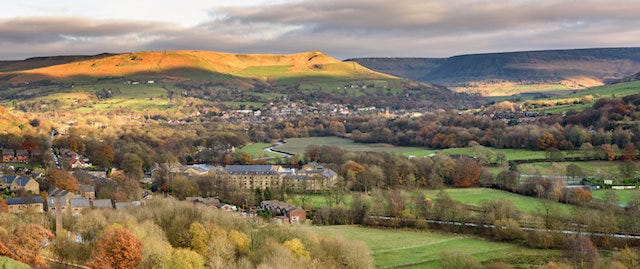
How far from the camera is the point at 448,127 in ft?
366

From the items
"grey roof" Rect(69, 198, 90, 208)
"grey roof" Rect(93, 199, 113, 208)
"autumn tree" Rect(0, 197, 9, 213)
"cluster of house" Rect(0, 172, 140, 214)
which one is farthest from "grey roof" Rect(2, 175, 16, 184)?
"grey roof" Rect(93, 199, 113, 208)

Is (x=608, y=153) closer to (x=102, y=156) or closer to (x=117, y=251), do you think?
(x=117, y=251)

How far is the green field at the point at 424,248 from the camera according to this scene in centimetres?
4081

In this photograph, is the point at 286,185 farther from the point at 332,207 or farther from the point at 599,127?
the point at 599,127

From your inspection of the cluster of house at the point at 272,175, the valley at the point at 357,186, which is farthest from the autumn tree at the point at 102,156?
the cluster of house at the point at 272,175

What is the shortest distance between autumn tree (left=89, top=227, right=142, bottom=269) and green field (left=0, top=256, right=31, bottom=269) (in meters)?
3.73

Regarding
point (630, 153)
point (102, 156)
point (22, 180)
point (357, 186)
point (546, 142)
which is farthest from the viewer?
point (546, 142)

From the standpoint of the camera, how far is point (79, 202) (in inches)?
2053

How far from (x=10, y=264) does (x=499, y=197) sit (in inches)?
1786

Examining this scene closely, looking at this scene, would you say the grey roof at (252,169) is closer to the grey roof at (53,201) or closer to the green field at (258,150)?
the green field at (258,150)

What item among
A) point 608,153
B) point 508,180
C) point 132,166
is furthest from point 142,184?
point 608,153

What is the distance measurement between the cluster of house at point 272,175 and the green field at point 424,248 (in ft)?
66.3

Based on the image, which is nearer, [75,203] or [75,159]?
[75,203]

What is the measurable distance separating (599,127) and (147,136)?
75271 millimetres
